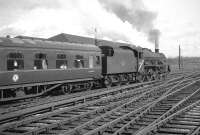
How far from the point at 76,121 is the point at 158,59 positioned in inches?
837

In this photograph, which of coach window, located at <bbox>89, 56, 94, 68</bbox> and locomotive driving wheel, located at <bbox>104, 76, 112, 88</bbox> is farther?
locomotive driving wheel, located at <bbox>104, 76, 112, 88</bbox>

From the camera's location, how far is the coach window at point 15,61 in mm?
12352

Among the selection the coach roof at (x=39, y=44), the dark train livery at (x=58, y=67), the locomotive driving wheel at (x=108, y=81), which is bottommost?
the locomotive driving wheel at (x=108, y=81)

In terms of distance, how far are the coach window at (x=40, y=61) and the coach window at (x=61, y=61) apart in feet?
3.16

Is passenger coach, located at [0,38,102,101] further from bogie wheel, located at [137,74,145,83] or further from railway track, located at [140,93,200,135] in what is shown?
railway track, located at [140,93,200,135]

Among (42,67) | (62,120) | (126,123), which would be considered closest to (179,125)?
(126,123)

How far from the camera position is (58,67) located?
49.8 feet

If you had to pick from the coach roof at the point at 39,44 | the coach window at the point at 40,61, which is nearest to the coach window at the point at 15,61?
the coach roof at the point at 39,44

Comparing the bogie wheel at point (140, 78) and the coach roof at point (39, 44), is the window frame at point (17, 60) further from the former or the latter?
the bogie wheel at point (140, 78)

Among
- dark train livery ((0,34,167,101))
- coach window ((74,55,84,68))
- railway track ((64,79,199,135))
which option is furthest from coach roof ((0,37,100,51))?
railway track ((64,79,199,135))

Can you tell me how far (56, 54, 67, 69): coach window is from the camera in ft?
49.9

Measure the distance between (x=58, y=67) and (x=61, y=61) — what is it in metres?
0.48

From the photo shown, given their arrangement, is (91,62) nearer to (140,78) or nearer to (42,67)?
(42,67)

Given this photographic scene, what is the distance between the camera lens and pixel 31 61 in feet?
44.3
